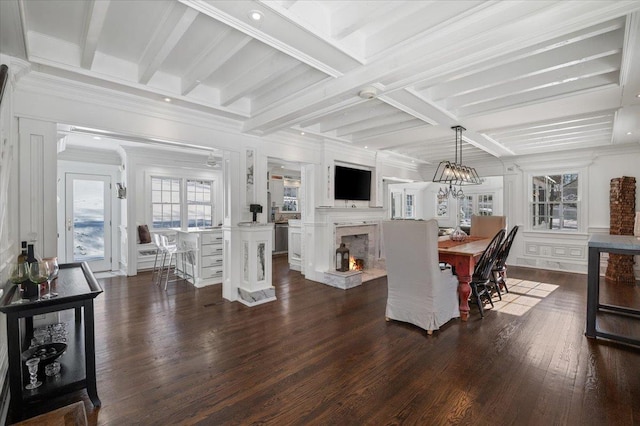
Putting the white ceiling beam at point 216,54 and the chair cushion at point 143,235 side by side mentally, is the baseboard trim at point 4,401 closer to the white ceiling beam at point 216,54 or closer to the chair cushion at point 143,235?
the white ceiling beam at point 216,54

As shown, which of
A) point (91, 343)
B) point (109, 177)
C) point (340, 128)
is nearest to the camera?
point (91, 343)

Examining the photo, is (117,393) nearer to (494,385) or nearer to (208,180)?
(494,385)

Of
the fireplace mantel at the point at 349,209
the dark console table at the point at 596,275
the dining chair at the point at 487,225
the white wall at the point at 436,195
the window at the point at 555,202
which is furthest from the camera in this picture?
the white wall at the point at 436,195

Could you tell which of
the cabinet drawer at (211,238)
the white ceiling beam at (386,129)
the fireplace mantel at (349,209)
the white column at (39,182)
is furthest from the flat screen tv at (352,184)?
the white column at (39,182)

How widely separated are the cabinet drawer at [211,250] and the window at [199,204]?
2.15 m

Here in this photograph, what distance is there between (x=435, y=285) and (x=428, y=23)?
2416 mm

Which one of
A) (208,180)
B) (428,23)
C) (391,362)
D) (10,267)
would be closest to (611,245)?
(391,362)

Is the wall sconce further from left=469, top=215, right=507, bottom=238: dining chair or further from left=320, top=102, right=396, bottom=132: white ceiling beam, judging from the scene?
left=469, top=215, right=507, bottom=238: dining chair

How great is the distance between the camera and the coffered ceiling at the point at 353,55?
191 cm

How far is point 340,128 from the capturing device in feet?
16.0

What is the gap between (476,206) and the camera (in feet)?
37.7

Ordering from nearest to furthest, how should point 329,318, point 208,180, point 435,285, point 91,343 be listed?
1. point 91,343
2. point 435,285
3. point 329,318
4. point 208,180

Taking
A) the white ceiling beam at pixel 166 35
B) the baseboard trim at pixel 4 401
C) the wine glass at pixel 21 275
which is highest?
the white ceiling beam at pixel 166 35

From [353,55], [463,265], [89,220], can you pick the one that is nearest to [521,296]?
[463,265]
